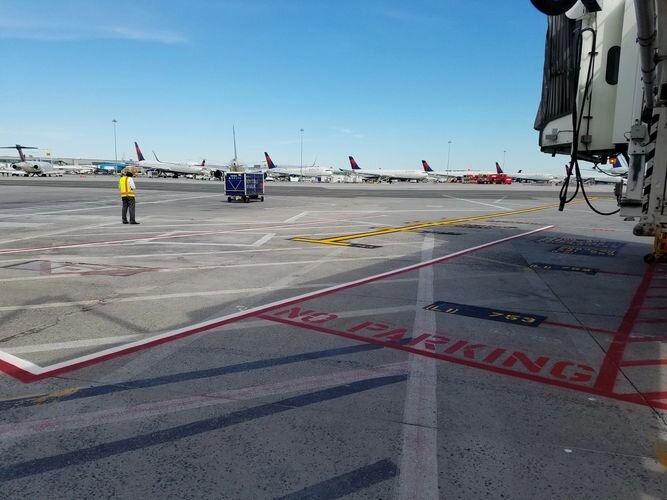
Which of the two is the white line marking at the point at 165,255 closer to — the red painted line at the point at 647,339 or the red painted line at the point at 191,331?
the red painted line at the point at 191,331

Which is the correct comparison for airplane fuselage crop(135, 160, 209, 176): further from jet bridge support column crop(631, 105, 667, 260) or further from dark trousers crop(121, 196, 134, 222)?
jet bridge support column crop(631, 105, 667, 260)

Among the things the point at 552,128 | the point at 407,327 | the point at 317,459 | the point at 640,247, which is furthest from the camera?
the point at 640,247

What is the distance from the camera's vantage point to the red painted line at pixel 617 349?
4254 millimetres

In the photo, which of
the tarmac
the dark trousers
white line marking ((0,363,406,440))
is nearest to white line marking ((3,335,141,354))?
the tarmac

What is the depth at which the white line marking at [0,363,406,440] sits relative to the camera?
3330mm

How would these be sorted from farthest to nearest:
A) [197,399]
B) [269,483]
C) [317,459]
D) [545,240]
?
[545,240], [197,399], [317,459], [269,483]

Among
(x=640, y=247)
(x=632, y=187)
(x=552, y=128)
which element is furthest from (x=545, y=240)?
(x=632, y=187)

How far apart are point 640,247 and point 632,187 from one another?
26.3ft

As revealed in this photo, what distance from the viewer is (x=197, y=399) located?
3783 millimetres

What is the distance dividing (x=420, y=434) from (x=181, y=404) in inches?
71.5

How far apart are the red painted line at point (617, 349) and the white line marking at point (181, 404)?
177 centimetres

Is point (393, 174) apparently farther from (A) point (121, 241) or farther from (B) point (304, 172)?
(A) point (121, 241)

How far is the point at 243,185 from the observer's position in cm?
2678

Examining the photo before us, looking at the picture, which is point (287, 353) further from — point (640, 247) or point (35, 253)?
point (640, 247)
